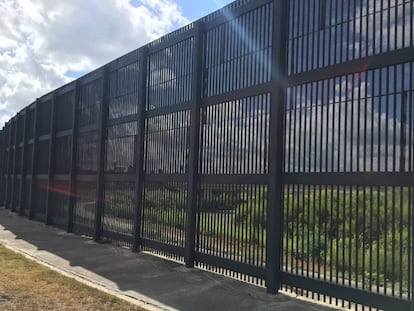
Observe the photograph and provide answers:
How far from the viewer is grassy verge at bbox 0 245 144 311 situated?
754cm

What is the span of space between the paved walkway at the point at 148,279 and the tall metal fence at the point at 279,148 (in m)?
0.43

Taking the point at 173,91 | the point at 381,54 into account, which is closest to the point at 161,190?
the point at 173,91

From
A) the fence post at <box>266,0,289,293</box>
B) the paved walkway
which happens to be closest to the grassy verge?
the paved walkway

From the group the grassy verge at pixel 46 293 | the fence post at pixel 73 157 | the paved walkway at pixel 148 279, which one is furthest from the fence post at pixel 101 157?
the grassy verge at pixel 46 293

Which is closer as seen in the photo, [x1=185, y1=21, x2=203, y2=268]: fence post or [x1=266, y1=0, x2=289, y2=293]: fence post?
[x1=266, y1=0, x2=289, y2=293]: fence post

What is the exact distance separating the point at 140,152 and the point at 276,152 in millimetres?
5888

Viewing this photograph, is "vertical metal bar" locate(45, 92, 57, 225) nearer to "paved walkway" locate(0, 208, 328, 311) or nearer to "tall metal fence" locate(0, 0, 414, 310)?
"paved walkway" locate(0, 208, 328, 311)

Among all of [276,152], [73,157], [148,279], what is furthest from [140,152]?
[73,157]

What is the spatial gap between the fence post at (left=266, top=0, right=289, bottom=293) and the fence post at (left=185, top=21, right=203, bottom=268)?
263 centimetres

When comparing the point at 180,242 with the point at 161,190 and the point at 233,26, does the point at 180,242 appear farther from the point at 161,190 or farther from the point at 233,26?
the point at 233,26

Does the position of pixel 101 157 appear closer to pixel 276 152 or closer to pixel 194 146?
pixel 194 146

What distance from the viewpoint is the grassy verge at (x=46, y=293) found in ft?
24.7

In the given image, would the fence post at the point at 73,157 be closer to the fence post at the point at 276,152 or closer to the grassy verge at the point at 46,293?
the grassy verge at the point at 46,293

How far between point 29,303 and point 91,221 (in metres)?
9.13
